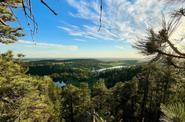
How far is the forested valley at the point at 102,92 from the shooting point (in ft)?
13.3

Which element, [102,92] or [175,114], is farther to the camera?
[102,92]

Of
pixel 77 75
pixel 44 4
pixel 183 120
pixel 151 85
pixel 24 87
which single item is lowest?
pixel 77 75

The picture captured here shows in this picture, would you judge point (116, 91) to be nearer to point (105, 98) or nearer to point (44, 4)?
point (105, 98)

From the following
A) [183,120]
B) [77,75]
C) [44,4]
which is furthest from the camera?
[77,75]

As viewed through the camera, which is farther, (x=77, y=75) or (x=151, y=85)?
(x=77, y=75)

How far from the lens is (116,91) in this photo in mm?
45594

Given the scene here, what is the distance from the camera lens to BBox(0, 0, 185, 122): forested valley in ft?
13.3

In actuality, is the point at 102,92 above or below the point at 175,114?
below

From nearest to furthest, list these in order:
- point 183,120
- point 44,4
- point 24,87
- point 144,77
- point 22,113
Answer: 1. point 44,4
2. point 183,120
3. point 24,87
4. point 22,113
5. point 144,77

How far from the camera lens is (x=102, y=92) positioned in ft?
151

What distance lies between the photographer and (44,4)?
144 centimetres

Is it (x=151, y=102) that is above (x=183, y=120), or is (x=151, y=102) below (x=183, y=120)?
below

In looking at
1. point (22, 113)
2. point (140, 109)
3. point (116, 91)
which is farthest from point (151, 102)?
point (22, 113)

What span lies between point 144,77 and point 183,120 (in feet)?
123
